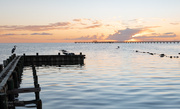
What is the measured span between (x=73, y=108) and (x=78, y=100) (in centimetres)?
207

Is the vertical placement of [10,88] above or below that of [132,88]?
above

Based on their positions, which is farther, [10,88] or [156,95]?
[156,95]

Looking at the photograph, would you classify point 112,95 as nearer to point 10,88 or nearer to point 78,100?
point 78,100

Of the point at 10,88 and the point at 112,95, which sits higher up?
the point at 10,88

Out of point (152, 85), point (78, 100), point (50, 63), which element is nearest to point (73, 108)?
point (78, 100)

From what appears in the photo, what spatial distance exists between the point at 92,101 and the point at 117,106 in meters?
2.10

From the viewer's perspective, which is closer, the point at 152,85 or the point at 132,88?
the point at 132,88

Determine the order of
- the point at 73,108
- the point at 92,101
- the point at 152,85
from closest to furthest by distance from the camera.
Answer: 1. the point at 73,108
2. the point at 92,101
3. the point at 152,85

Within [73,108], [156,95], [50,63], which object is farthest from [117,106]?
[50,63]

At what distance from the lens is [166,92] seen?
21125 millimetres

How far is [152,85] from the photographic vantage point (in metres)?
24.5

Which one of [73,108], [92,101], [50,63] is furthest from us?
[50,63]

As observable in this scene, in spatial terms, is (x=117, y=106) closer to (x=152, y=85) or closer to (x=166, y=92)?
(x=166, y=92)

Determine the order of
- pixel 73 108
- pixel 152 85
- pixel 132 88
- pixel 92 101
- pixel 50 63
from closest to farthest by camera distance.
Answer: pixel 73 108 < pixel 92 101 < pixel 132 88 < pixel 152 85 < pixel 50 63
